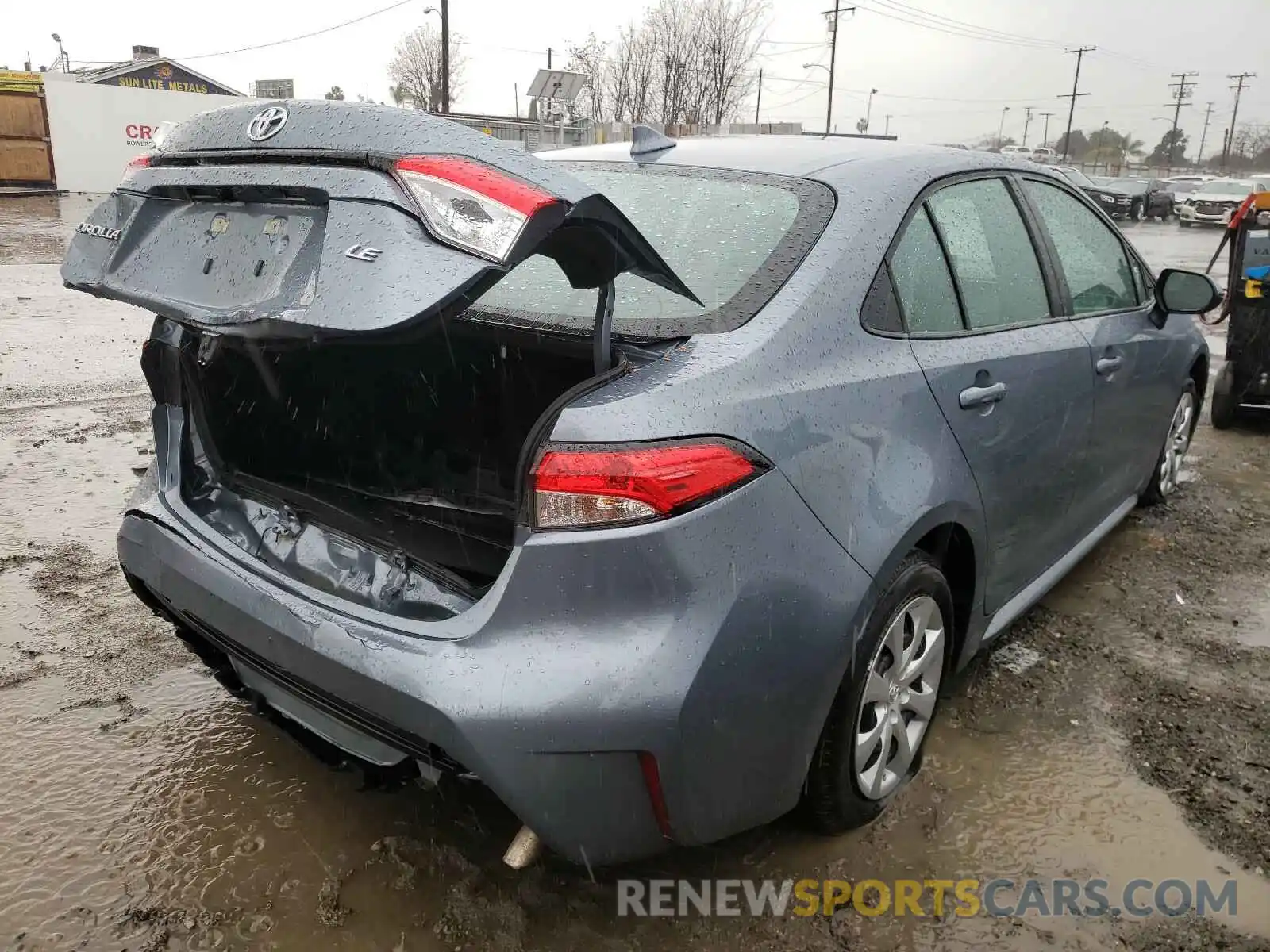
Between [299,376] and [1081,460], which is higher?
[299,376]

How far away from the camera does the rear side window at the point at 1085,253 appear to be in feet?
10.1

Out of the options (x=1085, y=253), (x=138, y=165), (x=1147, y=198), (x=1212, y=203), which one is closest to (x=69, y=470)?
(x=138, y=165)

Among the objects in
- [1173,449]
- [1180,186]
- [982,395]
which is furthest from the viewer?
[1180,186]

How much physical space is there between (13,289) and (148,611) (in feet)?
29.3

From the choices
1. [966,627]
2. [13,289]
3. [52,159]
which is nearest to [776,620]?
[966,627]

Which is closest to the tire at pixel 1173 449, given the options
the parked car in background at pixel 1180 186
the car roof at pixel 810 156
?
the car roof at pixel 810 156

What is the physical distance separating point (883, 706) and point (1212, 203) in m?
33.7

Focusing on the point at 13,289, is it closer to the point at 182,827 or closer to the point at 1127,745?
the point at 182,827

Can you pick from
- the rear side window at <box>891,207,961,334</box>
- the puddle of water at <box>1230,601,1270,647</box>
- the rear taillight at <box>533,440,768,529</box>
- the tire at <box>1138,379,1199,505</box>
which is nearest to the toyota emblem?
the rear taillight at <box>533,440,768,529</box>

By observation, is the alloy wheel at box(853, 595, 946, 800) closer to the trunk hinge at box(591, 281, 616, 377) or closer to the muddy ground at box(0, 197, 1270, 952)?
the muddy ground at box(0, 197, 1270, 952)

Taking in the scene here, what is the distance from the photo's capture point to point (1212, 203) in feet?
95.9

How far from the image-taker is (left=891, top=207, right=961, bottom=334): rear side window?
2.22 m

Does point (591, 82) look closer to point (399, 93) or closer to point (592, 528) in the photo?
point (399, 93)

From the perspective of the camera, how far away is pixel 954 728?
2.79 metres
